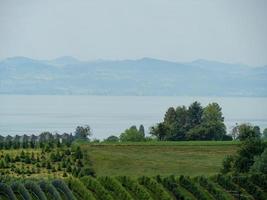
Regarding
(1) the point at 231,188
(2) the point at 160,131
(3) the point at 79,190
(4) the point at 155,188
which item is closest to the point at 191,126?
(2) the point at 160,131

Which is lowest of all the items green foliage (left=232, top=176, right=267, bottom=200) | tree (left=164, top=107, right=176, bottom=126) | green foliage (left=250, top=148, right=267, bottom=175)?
green foliage (left=232, top=176, right=267, bottom=200)

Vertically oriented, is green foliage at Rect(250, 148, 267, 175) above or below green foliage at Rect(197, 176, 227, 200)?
above

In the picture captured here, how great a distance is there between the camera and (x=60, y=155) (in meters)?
44.8

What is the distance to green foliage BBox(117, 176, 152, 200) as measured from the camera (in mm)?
30250

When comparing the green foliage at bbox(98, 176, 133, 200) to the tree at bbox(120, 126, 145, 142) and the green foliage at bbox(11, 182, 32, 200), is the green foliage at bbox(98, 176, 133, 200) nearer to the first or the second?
the green foliage at bbox(11, 182, 32, 200)

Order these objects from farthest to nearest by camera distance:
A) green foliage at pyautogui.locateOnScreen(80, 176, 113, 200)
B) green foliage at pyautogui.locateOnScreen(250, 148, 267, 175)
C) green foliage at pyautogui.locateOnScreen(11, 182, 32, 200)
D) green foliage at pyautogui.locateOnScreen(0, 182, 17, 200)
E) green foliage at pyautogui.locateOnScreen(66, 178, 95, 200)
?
green foliage at pyautogui.locateOnScreen(250, 148, 267, 175) → green foliage at pyautogui.locateOnScreen(80, 176, 113, 200) → green foliage at pyautogui.locateOnScreen(66, 178, 95, 200) → green foliage at pyautogui.locateOnScreen(11, 182, 32, 200) → green foliage at pyautogui.locateOnScreen(0, 182, 17, 200)

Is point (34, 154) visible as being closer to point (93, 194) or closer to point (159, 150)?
point (159, 150)

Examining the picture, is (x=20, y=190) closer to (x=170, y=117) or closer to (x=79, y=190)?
(x=79, y=190)

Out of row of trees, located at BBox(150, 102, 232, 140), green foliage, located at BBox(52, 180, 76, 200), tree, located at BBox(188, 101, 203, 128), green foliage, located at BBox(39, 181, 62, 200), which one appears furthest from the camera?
tree, located at BBox(188, 101, 203, 128)

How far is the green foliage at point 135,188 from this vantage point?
99.2ft

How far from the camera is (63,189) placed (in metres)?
28.3

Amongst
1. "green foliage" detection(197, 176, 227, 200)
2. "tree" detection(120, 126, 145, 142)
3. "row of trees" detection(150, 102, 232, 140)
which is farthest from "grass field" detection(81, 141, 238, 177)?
"tree" detection(120, 126, 145, 142)

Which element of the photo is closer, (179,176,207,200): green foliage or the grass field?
(179,176,207,200): green foliage

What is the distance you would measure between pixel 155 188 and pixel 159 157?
63.4 ft
